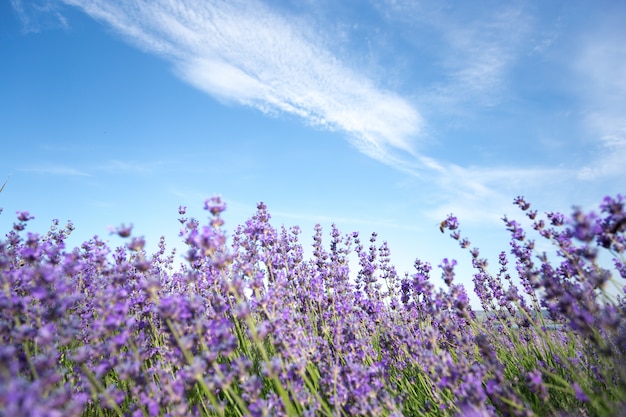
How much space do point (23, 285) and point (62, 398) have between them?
7.30 feet

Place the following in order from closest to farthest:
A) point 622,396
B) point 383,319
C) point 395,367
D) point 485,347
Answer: point 622,396, point 485,347, point 395,367, point 383,319

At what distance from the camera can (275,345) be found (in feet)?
9.16

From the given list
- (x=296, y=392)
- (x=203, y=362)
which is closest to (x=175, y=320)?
(x=203, y=362)

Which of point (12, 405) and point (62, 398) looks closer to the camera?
point (12, 405)

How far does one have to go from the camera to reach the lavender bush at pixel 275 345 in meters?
2.31

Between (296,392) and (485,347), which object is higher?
(485,347)

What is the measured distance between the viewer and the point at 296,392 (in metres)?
2.61

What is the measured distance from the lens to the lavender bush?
2.31 m

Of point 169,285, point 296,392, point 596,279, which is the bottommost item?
point 296,392

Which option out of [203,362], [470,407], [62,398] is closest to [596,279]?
[470,407]

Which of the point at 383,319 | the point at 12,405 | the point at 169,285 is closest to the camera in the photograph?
the point at 12,405

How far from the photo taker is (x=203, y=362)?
→ 222 centimetres

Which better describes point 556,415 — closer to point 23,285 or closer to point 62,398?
point 62,398

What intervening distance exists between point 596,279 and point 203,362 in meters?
2.77
